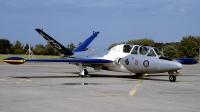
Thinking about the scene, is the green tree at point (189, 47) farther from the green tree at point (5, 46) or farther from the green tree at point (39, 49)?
the green tree at point (5, 46)

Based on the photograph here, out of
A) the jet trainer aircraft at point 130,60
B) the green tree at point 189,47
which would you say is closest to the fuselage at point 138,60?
the jet trainer aircraft at point 130,60

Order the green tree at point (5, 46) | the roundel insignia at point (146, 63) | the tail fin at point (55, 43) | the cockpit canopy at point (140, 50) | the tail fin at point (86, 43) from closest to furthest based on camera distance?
the roundel insignia at point (146, 63), the cockpit canopy at point (140, 50), the tail fin at point (55, 43), the tail fin at point (86, 43), the green tree at point (5, 46)

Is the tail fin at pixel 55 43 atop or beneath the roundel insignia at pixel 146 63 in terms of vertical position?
atop

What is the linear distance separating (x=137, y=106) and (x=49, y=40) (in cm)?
A: 1902

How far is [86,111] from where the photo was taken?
30.6ft

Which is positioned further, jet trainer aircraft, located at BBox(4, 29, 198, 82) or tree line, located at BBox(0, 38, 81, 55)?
tree line, located at BBox(0, 38, 81, 55)

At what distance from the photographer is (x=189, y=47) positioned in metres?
94.6

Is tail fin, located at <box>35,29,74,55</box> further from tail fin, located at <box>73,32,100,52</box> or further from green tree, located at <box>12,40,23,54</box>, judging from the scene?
green tree, located at <box>12,40,23,54</box>

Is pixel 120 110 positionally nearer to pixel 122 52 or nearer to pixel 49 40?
pixel 122 52

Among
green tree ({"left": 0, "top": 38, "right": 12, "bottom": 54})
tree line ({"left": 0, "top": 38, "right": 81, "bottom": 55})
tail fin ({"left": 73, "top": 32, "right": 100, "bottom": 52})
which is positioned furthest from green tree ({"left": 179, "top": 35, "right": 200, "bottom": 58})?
tail fin ({"left": 73, "top": 32, "right": 100, "bottom": 52})

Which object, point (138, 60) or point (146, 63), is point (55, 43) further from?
point (146, 63)

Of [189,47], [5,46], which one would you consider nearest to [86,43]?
[189,47]

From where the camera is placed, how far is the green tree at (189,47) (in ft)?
306

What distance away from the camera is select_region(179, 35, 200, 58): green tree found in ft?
306
